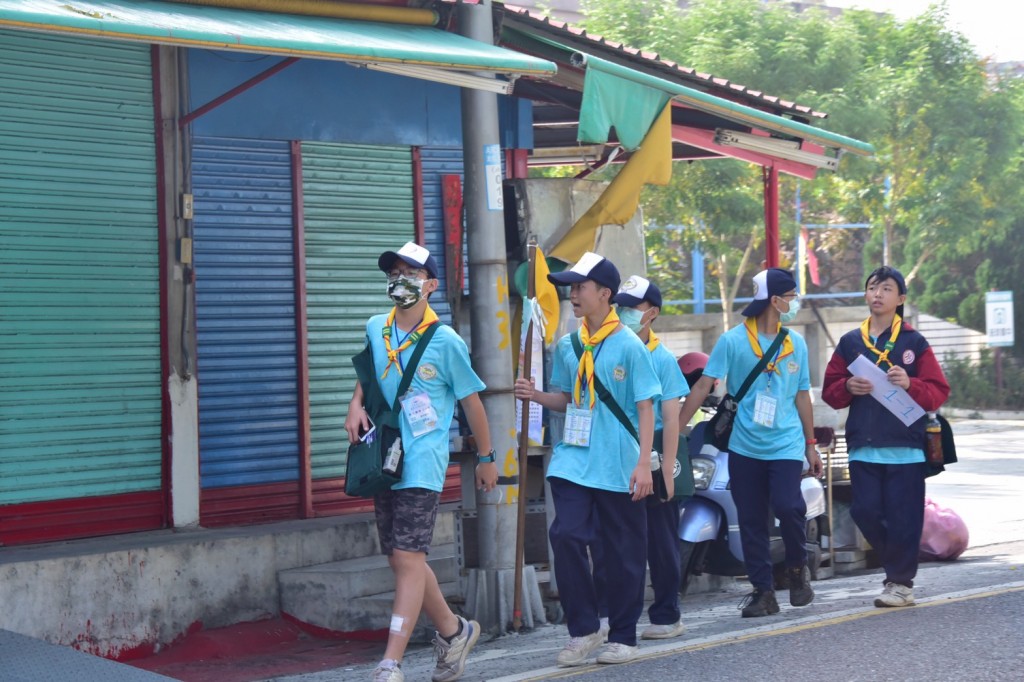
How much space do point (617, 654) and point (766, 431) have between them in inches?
72.8

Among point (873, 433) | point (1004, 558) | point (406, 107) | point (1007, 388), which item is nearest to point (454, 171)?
point (406, 107)

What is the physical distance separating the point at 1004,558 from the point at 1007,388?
1896 centimetres

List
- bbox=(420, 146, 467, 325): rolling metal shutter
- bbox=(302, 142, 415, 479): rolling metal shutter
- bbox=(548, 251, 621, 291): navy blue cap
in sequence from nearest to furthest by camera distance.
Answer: bbox=(548, 251, 621, 291): navy blue cap < bbox=(302, 142, 415, 479): rolling metal shutter < bbox=(420, 146, 467, 325): rolling metal shutter

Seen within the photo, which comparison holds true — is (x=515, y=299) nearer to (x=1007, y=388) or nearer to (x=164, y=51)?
(x=164, y=51)

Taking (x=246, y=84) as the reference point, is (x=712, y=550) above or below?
below

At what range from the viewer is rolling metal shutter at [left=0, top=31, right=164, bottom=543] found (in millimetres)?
8281

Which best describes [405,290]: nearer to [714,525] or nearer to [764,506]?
[764,506]

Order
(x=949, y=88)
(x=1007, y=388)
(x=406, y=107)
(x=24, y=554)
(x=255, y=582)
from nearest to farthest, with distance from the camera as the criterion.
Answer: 1. (x=24, y=554)
2. (x=255, y=582)
3. (x=406, y=107)
4. (x=949, y=88)
5. (x=1007, y=388)

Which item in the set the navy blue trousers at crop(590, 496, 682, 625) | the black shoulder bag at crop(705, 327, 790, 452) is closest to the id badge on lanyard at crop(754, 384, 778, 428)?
the black shoulder bag at crop(705, 327, 790, 452)

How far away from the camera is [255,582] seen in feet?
27.2

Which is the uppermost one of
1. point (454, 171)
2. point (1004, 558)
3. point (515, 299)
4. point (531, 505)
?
point (454, 171)

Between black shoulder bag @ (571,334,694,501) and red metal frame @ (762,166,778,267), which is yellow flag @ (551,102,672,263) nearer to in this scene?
black shoulder bag @ (571,334,694,501)

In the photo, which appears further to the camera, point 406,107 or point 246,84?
point 406,107

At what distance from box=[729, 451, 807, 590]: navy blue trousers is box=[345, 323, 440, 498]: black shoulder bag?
8.16 feet
